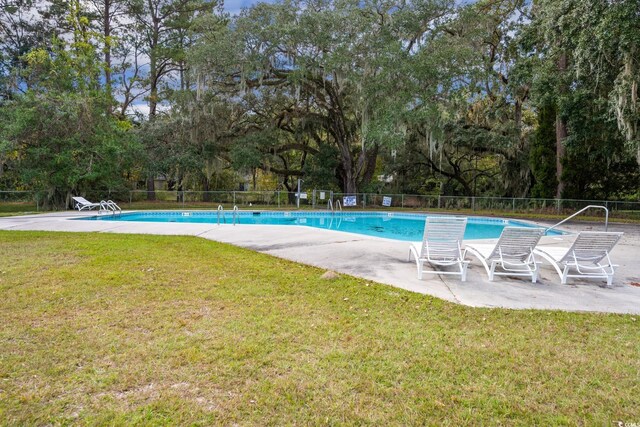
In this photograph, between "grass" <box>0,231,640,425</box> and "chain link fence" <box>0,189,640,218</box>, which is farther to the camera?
"chain link fence" <box>0,189,640,218</box>

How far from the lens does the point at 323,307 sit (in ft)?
11.5

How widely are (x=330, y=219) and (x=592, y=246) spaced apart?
38.6ft

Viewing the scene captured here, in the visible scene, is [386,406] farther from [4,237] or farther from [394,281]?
[4,237]

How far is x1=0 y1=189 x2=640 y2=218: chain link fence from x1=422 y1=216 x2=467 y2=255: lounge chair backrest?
11.3 metres

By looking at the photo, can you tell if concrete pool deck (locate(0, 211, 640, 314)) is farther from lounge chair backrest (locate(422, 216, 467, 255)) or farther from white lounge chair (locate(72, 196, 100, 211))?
white lounge chair (locate(72, 196, 100, 211))

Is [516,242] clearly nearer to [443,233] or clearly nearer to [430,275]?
[443,233]

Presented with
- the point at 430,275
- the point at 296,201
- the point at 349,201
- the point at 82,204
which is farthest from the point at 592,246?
the point at 82,204

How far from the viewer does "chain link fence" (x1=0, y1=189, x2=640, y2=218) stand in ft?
53.5

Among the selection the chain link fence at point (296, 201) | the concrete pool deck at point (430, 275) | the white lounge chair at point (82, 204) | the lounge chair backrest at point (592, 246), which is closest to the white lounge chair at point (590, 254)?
the lounge chair backrest at point (592, 246)

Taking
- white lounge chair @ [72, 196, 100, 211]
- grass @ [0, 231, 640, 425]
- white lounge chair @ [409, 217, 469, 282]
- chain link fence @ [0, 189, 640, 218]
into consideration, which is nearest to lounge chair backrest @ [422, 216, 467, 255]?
white lounge chair @ [409, 217, 469, 282]

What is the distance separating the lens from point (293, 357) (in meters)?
2.52

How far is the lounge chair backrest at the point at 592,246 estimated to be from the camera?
4.39m

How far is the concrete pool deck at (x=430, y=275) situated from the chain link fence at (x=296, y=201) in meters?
8.21

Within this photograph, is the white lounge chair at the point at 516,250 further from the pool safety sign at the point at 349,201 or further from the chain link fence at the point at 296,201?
the pool safety sign at the point at 349,201
